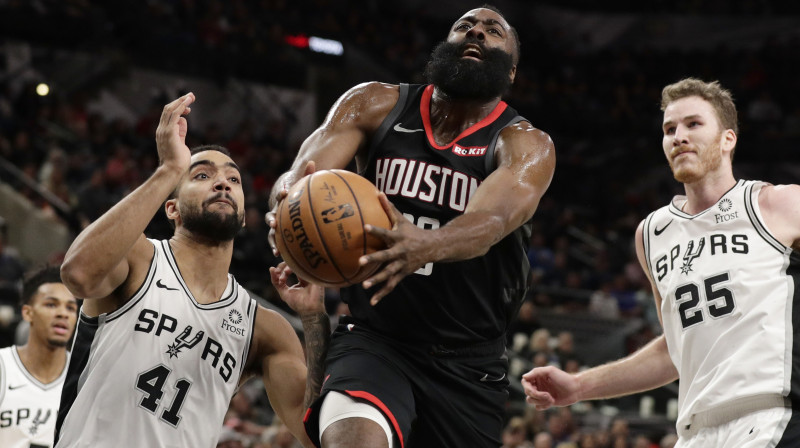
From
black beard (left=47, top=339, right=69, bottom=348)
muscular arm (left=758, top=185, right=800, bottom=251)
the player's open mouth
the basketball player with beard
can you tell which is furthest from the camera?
black beard (left=47, top=339, right=69, bottom=348)

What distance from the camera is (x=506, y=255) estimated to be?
12.8 feet

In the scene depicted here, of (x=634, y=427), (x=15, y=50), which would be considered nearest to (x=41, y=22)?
(x=15, y=50)

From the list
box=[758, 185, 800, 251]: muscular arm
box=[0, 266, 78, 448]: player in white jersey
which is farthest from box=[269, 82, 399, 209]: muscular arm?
box=[0, 266, 78, 448]: player in white jersey

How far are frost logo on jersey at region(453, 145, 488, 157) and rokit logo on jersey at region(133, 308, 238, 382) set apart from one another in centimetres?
154

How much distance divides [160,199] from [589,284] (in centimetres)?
1274

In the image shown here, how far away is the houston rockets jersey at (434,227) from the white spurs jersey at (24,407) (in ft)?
8.96

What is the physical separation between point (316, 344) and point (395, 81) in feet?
54.1

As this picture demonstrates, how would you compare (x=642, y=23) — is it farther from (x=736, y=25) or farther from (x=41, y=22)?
(x=41, y=22)

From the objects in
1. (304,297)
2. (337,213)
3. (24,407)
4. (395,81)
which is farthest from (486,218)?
(395,81)

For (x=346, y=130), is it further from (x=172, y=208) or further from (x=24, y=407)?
(x=24, y=407)

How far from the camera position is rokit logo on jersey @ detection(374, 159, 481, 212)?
3719 mm

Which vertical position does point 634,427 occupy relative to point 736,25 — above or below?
below

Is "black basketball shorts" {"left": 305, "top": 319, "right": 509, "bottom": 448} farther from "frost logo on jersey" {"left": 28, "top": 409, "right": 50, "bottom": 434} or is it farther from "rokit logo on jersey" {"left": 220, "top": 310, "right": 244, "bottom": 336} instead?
"frost logo on jersey" {"left": 28, "top": 409, "right": 50, "bottom": 434}

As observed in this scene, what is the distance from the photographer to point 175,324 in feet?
14.2
